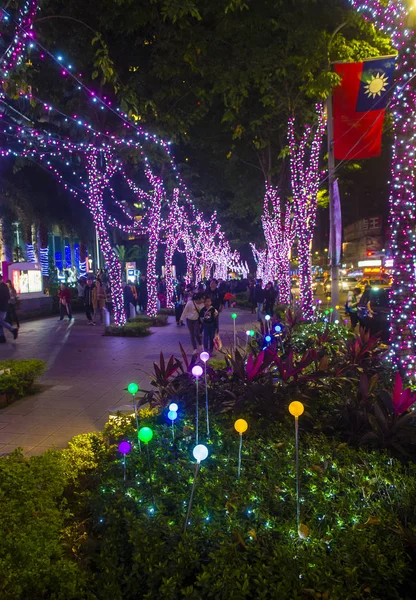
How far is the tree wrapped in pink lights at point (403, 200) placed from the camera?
6.09m

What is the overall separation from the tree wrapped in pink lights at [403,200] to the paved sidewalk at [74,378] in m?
3.62

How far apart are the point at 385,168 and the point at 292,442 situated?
101 ft

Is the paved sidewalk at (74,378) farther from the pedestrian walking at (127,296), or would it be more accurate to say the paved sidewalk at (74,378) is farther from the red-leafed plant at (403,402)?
the red-leafed plant at (403,402)

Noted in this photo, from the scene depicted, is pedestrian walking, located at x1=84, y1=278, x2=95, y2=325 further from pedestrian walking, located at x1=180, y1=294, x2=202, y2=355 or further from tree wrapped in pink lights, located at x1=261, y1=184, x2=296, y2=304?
tree wrapped in pink lights, located at x1=261, y1=184, x2=296, y2=304

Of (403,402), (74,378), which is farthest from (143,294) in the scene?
(403,402)

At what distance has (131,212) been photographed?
88.1ft

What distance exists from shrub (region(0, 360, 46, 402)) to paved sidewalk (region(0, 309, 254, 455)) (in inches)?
7.7

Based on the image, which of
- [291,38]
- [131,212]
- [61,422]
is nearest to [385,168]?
[131,212]

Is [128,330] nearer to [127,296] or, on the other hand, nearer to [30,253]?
[127,296]

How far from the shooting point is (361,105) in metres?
12.0

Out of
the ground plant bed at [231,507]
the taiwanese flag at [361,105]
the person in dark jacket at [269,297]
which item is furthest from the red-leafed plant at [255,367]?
the person in dark jacket at [269,297]

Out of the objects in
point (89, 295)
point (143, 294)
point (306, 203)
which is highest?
point (306, 203)

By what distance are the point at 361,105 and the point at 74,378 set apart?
10.1 meters

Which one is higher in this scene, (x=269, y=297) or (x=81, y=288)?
(x=81, y=288)
